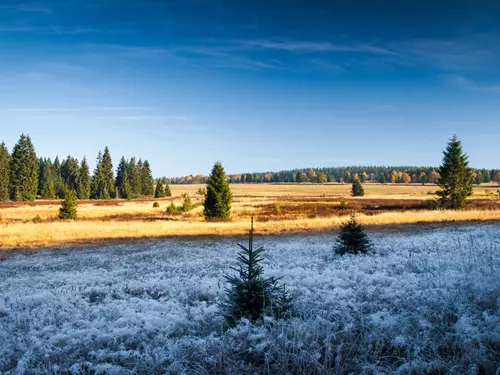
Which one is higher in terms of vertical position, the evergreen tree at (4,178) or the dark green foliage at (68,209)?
the evergreen tree at (4,178)

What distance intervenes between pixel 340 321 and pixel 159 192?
10101 centimetres

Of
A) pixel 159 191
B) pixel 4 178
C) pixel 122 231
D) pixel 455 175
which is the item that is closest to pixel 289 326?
pixel 122 231

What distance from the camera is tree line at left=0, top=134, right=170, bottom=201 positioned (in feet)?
275

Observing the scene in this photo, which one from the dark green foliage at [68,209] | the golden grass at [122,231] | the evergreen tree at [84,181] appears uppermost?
the evergreen tree at [84,181]

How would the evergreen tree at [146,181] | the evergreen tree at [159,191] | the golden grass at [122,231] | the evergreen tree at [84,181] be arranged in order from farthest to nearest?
the evergreen tree at [146,181]
the evergreen tree at [159,191]
the evergreen tree at [84,181]
the golden grass at [122,231]

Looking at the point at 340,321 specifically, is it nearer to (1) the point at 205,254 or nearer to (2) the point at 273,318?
(2) the point at 273,318

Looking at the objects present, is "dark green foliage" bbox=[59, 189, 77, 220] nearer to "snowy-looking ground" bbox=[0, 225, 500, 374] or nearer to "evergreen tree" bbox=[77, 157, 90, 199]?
"snowy-looking ground" bbox=[0, 225, 500, 374]

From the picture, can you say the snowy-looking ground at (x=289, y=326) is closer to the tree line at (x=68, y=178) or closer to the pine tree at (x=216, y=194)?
the pine tree at (x=216, y=194)

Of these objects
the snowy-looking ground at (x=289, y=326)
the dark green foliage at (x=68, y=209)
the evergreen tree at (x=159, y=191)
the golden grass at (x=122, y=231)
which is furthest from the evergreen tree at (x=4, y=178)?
the snowy-looking ground at (x=289, y=326)

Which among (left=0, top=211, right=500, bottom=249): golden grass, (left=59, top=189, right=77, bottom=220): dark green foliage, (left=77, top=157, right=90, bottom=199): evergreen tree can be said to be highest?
(left=77, top=157, right=90, bottom=199): evergreen tree

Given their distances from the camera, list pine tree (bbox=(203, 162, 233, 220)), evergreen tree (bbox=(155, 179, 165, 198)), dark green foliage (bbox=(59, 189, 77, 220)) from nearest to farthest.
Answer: dark green foliage (bbox=(59, 189, 77, 220))
pine tree (bbox=(203, 162, 233, 220))
evergreen tree (bbox=(155, 179, 165, 198))

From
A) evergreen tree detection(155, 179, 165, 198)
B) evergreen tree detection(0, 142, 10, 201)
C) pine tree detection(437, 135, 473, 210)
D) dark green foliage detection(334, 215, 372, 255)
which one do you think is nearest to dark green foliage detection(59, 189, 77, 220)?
dark green foliage detection(334, 215, 372, 255)

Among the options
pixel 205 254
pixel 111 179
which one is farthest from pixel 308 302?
pixel 111 179

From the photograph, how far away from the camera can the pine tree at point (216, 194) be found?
122 ft
